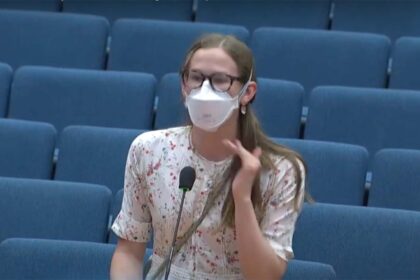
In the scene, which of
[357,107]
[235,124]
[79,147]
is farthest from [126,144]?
[235,124]

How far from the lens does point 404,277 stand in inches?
51.4

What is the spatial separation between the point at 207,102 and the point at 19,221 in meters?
0.49

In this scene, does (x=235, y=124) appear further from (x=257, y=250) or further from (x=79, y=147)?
(x=79, y=147)

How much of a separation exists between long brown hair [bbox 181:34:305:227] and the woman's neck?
0.04ft

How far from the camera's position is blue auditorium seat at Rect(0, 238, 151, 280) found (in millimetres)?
1172

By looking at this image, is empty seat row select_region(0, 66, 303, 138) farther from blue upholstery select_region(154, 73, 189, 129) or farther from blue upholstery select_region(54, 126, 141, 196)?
blue upholstery select_region(54, 126, 141, 196)

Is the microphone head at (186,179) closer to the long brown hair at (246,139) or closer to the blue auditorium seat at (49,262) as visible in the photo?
the long brown hair at (246,139)

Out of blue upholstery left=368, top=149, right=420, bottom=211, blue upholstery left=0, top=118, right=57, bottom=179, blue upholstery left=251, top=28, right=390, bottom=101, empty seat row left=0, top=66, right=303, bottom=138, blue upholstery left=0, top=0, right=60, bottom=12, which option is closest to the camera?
blue upholstery left=368, top=149, right=420, bottom=211

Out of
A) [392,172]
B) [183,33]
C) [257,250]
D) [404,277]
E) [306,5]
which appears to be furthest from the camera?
[306,5]

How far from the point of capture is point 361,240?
4.29 ft

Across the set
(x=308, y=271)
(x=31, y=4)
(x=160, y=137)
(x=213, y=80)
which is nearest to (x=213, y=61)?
(x=213, y=80)

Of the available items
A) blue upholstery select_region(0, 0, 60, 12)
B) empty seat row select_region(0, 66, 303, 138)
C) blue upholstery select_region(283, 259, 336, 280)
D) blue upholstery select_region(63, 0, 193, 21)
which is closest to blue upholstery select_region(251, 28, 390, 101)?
empty seat row select_region(0, 66, 303, 138)

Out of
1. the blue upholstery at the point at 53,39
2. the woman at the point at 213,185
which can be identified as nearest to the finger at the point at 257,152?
the woman at the point at 213,185

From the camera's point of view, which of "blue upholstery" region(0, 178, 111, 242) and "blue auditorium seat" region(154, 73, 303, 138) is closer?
"blue upholstery" region(0, 178, 111, 242)
